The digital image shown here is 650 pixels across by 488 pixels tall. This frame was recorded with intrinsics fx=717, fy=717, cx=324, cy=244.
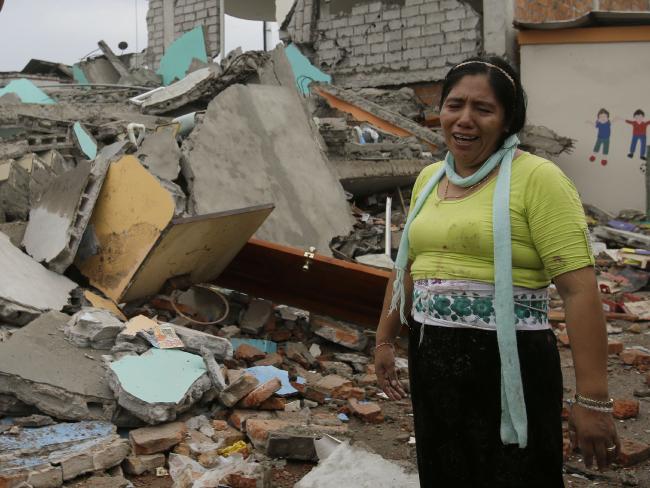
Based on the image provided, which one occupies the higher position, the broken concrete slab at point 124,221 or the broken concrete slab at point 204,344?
the broken concrete slab at point 124,221

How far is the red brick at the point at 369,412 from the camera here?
4.09 meters

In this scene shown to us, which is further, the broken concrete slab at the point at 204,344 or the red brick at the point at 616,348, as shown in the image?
the red brick at the point at 616,348

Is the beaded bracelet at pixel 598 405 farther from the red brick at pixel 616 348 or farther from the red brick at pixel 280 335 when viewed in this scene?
the red brick at pixel 616 348

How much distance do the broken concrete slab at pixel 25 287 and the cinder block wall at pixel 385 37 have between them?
8990 mm

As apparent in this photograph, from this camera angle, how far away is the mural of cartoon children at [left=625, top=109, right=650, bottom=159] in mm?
11258

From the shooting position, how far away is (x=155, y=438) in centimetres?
346

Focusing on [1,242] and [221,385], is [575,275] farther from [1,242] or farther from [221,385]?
[1,242]

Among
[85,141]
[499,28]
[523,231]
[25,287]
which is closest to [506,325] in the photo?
[523,231]

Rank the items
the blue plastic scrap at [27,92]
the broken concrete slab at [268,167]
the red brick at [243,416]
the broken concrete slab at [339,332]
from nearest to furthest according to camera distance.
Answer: the red brick at [243,416] → the broken concrete slab at [339,332] → the broken concrete slab at [268,167] → the blue plastic scrap at [27,92]

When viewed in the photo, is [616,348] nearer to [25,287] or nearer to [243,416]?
[243,416]

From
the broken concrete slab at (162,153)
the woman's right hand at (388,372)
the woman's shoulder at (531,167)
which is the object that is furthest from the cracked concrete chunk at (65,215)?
the woman's shoulder at (531,167)

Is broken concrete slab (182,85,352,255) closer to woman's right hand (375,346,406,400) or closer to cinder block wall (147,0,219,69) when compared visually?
woman's right hand (375,346,406,400)

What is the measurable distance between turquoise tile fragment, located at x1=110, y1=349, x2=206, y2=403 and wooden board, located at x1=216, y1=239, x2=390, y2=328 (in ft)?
4.83

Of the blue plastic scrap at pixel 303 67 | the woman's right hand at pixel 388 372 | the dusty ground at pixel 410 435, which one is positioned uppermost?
the blue plastic scrap at pixel 303 67
